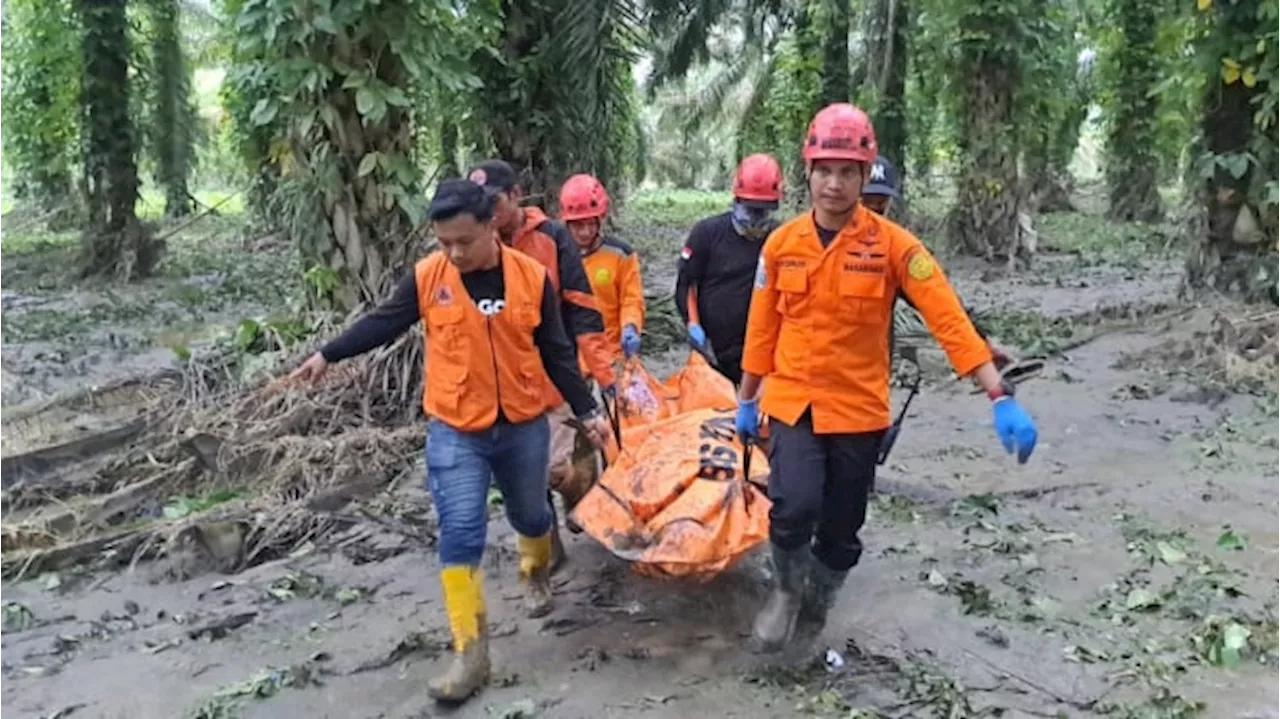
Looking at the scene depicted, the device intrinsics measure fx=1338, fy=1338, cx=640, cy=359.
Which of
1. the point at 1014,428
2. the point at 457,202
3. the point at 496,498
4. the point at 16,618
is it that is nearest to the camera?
the point at 1014,428

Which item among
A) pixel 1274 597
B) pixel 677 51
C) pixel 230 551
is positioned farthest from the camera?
pixel 677 51

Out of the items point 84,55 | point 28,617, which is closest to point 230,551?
point 28,617

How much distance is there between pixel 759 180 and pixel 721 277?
1.59ft

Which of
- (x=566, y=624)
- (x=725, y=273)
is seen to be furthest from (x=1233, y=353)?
(x=566, y=624)

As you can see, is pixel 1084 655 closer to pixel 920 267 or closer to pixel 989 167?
pixel 920 267

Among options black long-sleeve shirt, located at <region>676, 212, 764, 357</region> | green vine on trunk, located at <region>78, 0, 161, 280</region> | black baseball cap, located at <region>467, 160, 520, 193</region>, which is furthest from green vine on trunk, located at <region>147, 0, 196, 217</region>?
black baseball cap, located at <region>467, 160, 520, 193</region>

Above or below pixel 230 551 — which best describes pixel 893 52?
above

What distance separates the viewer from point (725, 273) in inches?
233

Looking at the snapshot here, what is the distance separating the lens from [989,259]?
15.7 metres

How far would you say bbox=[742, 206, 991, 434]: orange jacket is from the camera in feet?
13.5

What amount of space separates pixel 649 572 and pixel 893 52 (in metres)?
14.9

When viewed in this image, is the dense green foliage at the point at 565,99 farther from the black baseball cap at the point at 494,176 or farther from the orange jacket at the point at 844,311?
the orange jacket at the point at 844,311

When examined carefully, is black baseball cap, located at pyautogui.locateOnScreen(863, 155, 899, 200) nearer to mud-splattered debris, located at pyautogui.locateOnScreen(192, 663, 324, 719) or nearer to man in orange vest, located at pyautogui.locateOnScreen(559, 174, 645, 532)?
man in orange vest, located at pyautogui.locateOnScreen(559, 174, 645, 532)

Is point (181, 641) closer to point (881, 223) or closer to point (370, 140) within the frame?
point (881, 223)
